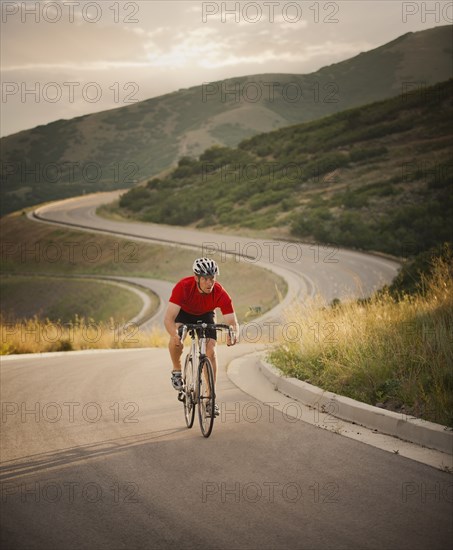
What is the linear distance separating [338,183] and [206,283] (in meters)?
51.5

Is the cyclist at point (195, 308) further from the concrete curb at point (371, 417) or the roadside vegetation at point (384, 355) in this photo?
the roadside vegetation at point (384, 355)

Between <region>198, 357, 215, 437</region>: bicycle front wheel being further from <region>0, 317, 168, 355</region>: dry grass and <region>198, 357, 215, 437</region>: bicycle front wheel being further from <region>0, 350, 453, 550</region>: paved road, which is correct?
<region>0, 317, 168, 355</region>: dry grass

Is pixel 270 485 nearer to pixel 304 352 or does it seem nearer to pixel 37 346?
pixel 304 352

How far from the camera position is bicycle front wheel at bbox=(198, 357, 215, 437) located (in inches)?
272

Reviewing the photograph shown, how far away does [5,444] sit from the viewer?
6.86m

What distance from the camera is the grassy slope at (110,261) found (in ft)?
123

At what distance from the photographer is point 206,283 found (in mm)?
7121

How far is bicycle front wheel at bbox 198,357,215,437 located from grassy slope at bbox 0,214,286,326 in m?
24.1

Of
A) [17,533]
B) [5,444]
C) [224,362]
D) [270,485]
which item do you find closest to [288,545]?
[270,485]

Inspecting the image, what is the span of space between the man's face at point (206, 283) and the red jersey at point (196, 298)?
10.9 inches

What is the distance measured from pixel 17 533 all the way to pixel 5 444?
261 cm
